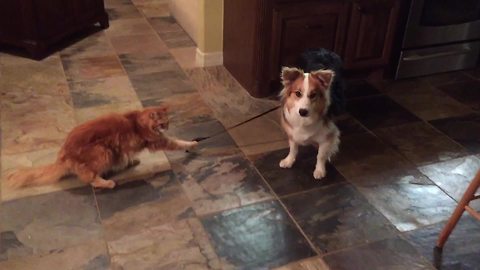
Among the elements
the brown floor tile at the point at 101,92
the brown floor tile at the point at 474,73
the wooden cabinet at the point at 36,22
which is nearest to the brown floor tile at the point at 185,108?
the brown floor tile at the point at 101,92

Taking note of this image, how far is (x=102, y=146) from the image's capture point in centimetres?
224

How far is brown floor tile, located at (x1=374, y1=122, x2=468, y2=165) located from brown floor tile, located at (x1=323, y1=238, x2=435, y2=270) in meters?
0.69

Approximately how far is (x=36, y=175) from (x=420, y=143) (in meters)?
1.98

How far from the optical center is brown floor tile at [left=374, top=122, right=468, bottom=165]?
2.62 m

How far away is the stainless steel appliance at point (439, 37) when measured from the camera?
127 inches

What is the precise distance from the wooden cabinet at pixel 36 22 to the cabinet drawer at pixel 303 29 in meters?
1.66

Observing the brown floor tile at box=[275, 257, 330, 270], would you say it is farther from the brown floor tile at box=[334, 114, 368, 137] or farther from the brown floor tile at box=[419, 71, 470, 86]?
the brown floor tile at box=[419, 71, 470, 86]

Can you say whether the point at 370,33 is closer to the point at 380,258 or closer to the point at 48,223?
the point at 380,258

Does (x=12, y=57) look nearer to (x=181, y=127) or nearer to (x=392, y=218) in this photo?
(x=181, y=127)

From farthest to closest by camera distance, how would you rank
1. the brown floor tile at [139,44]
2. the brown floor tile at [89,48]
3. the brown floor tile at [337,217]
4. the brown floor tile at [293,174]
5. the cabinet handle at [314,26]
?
the brown floor tile at [139,44]
the brown floor tile at [89,48]
the cabinet handle at [314,26]
the brown floor tile at [293,174]
the brown floor tile at [337,217]

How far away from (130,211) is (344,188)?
1.00 meters

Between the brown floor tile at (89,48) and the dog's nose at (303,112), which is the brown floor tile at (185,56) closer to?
the brown floor tile at (89,48)

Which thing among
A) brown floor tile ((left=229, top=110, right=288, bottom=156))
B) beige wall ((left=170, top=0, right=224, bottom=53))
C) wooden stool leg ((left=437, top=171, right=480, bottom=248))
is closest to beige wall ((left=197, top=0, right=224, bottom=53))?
beige wall ((left=170, top=0, right=224, bottom=53))

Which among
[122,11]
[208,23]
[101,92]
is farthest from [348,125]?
[122,11]
